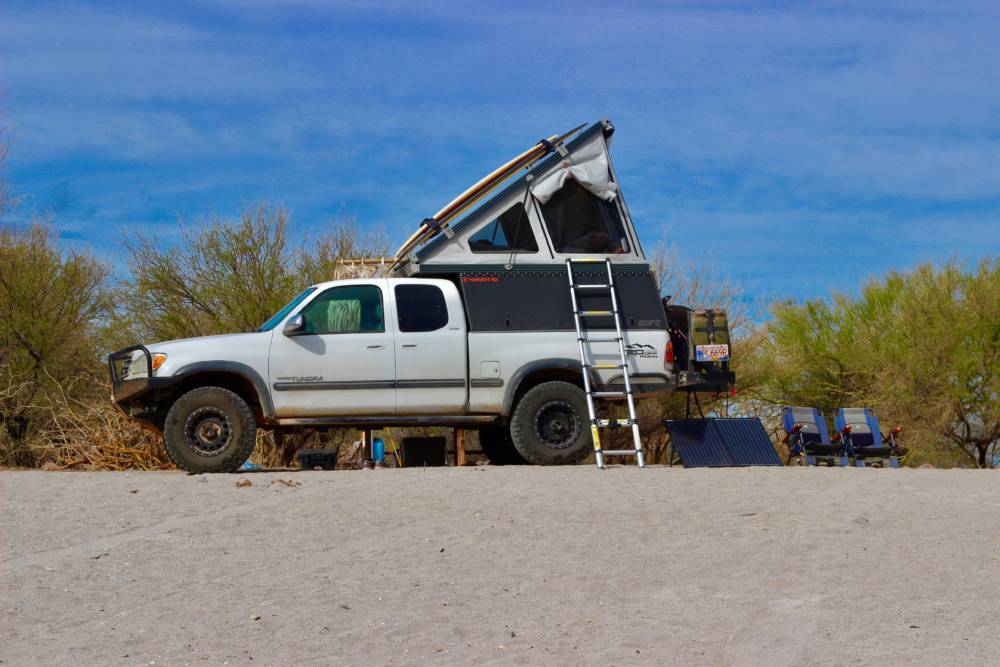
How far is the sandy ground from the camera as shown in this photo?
597 centimetres

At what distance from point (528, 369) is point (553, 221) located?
6.08 ft

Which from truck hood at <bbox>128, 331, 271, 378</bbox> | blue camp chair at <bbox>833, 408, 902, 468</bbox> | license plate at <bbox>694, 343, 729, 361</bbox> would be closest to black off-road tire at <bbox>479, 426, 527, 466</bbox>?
license plate at <bbox>694, 343, 729, 361</bbox>

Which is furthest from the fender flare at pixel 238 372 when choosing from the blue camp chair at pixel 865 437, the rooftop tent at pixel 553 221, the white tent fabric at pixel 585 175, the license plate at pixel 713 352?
the blue camp chair at pixel 865 437

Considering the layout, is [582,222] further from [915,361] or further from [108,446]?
[915,361]

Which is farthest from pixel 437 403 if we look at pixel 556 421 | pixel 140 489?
pixel 140 489

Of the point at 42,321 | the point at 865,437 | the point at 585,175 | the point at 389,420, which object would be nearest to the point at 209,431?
the point at 389,420

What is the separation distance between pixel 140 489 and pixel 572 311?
505cm

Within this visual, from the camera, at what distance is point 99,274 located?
23938 mm

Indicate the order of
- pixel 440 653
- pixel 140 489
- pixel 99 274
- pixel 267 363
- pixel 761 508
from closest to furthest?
pixel 440 653 < pixel 761 508 < pixel 140 489 < pixel 267 363 < pixel 99 274

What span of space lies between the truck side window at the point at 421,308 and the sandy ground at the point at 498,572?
222 cm

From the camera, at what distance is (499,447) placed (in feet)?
47.0

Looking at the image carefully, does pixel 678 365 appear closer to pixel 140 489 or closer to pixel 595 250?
pixel 595 250

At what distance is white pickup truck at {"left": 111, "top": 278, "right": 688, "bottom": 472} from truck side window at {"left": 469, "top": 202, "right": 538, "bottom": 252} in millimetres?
768

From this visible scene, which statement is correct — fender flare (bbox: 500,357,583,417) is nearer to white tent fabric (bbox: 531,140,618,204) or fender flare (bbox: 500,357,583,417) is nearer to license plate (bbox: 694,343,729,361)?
license plate (bbox: 694,343,729,361)
